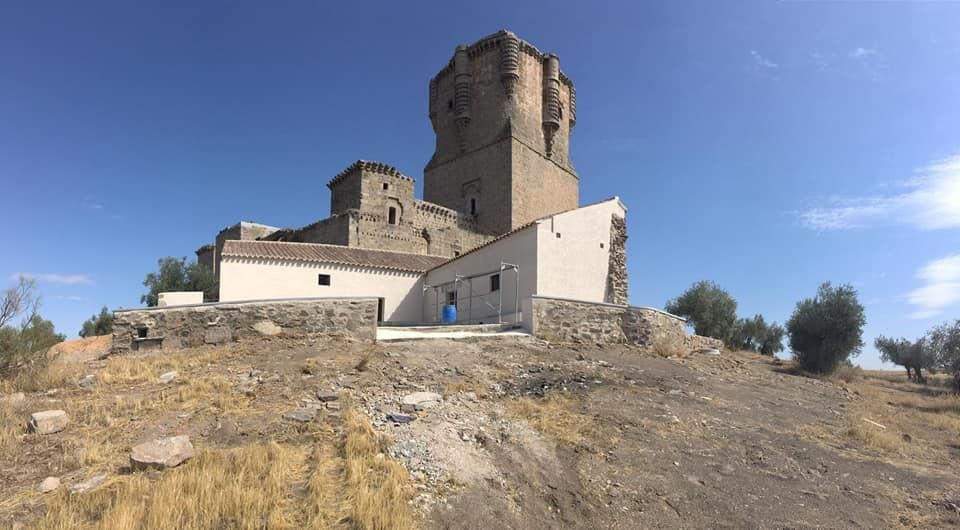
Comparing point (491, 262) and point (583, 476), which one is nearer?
point (583, 476)

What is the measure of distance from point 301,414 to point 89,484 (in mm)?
2339

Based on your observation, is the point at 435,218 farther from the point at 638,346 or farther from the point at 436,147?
the point at 638,346

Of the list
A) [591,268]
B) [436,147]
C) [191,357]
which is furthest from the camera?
[436,147]

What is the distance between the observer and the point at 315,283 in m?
19.3

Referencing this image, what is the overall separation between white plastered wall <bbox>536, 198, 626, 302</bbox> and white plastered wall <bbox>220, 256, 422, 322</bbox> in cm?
737

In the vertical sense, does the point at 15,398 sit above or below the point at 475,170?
below

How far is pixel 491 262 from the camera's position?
59.9 ft

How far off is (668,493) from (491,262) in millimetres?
12673

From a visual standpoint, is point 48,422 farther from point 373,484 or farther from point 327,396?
point 373,484

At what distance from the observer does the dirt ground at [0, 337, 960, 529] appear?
558 cm

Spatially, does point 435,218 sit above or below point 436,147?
below

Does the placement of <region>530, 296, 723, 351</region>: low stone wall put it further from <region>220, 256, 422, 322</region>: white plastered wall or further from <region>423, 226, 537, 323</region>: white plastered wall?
<region>220, 256, 422, 322</region>: white plastered wall

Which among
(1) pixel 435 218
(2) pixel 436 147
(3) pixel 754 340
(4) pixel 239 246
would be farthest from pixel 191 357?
(3) pixel 754 340

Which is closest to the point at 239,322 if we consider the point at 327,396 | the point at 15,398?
the point at 15,398
